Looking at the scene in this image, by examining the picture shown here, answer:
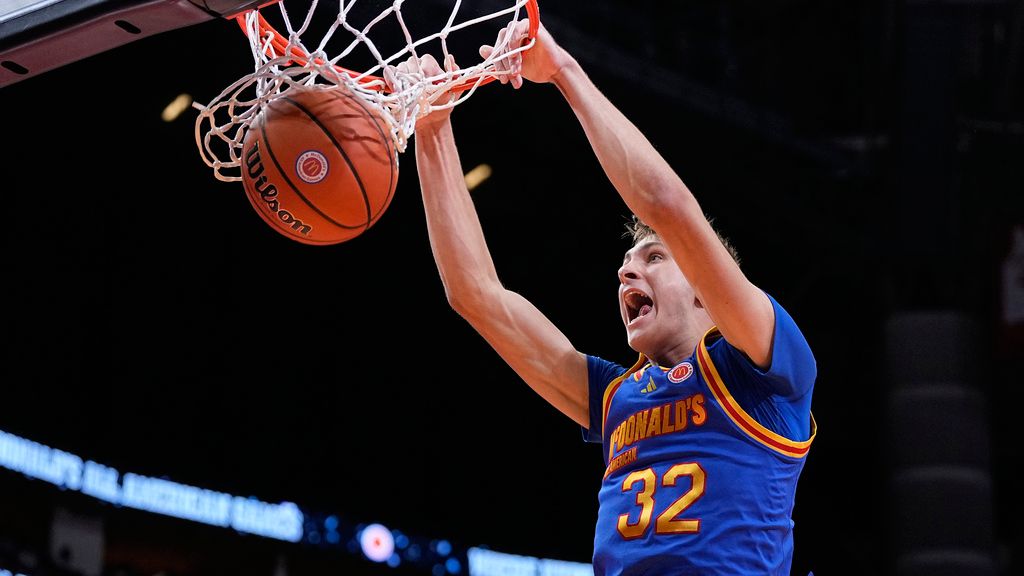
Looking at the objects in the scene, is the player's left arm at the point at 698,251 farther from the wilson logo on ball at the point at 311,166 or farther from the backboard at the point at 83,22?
the backboard at the point at 83,22

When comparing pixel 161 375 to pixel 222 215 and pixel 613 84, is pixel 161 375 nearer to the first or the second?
pixel 222 215

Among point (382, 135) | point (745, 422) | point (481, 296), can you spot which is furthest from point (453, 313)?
point (745, 422)

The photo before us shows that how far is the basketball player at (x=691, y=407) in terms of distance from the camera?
246 cm

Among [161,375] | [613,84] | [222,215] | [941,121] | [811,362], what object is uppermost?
[941,121]

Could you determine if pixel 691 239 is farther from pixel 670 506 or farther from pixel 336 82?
pixel 336 82

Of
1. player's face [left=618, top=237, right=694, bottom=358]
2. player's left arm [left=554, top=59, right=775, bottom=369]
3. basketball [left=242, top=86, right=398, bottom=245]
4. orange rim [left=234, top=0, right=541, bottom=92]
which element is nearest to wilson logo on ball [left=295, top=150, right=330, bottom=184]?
basketball [left=242, top=86, right=398, bottom=245]

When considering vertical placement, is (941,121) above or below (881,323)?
above

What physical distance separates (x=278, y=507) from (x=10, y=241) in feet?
7.57

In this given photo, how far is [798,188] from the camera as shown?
8820mm

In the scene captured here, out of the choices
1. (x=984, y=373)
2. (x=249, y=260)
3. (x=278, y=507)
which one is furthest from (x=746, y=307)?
(x=984, y=373)

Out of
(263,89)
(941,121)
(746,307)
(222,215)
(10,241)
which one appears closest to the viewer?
(746,307)

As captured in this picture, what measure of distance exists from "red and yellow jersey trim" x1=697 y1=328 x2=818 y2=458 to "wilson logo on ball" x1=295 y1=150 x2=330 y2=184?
91cm

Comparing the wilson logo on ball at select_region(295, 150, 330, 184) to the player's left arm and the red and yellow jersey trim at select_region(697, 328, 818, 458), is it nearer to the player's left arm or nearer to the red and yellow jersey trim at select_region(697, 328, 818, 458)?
the player's left arm

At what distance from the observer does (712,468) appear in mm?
2510
